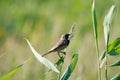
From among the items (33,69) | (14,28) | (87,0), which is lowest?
(87,0)

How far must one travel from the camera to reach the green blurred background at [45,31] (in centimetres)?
571

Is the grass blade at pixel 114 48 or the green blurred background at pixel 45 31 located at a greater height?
the grass blade at pixel 114 48

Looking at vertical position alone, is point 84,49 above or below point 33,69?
below

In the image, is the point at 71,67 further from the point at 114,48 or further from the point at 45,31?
the point at 45,31

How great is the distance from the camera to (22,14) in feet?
34.2

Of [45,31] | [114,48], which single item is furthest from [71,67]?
[45,31]

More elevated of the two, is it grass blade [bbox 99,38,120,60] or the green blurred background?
grass blade [bbox 99,38,120,60]

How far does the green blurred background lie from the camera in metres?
5.71

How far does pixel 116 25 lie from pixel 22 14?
2406 millimetres

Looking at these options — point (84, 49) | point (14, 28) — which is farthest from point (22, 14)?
point (84, 49)

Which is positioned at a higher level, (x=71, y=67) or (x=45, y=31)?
(x=71, y=67)

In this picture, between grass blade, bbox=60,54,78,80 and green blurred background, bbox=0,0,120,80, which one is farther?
green blurred background, bbox=0,0,120,80

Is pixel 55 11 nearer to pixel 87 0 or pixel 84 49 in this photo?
pixel 87 0

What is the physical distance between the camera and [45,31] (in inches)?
344
